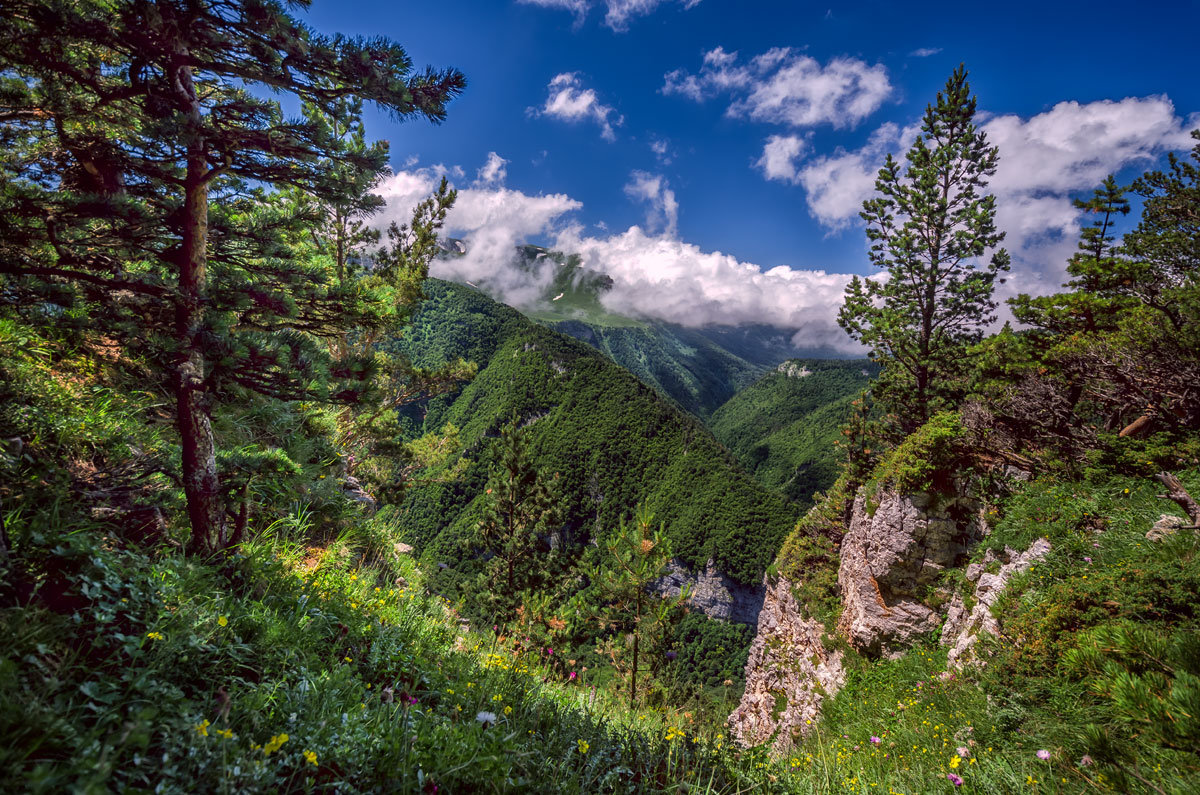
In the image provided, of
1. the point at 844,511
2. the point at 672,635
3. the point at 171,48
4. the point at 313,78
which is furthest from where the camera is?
the point at 844,511

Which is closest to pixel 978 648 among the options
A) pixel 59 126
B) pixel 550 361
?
pixel 59 126

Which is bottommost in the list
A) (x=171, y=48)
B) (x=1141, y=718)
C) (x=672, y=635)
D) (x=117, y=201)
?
(x=672, y=635)

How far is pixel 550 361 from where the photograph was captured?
505ft

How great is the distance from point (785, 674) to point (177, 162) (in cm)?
1873

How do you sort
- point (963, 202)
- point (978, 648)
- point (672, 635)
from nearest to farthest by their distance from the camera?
point (978, 648)
point (672, 635)
point (963, 202)

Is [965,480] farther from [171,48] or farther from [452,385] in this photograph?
[452,385]

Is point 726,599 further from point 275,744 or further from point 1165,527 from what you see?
point 275,744

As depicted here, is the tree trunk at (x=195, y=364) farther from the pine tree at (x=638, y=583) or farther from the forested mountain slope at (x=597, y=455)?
the forested mountain slope at (x=597, y=455)

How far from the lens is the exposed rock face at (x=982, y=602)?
6.98 meters

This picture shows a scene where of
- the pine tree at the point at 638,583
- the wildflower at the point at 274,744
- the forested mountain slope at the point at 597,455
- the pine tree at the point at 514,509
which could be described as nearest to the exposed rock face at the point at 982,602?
Answer: the pine tree at the point at 638,583

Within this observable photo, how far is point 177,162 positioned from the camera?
3.87 m

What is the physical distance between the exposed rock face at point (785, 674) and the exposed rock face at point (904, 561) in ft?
5.22

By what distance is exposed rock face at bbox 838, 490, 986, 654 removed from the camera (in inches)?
415

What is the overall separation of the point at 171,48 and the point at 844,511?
19196 millimetres
